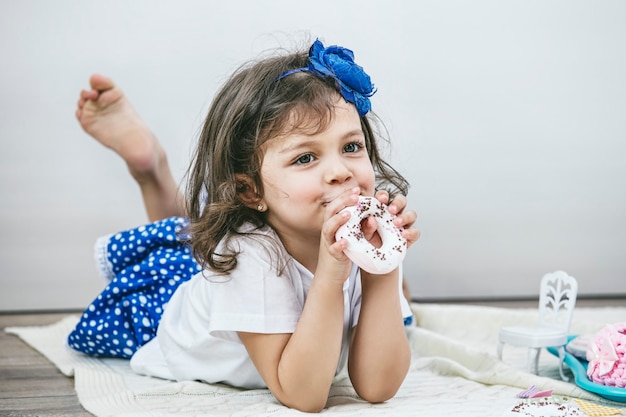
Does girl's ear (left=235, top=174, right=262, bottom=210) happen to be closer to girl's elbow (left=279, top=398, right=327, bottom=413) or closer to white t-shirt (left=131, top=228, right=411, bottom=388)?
white t-shirt (left=131, top=228, right=411, bottom=388)

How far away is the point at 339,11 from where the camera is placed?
7.80 ft

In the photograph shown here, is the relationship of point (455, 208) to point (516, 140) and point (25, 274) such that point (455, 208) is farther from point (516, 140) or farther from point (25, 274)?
point (25, 274)

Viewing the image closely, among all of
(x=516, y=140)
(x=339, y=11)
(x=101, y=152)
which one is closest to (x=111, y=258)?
(x=101, y=152)

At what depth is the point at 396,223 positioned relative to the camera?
109cm

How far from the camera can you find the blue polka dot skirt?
158 centimetres

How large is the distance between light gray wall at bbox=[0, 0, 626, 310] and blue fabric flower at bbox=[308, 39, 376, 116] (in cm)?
111

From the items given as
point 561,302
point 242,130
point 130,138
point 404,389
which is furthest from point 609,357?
point 130,138

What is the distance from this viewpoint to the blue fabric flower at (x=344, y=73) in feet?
3.89

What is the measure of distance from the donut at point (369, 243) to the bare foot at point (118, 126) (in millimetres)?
966

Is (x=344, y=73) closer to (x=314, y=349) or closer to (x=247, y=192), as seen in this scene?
(x=247, y=192)

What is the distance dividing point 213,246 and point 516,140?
4.76 feet

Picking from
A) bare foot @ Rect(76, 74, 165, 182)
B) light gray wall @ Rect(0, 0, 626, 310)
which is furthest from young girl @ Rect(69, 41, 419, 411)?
light gray wall @ Rect(0, 0, 626, 310)

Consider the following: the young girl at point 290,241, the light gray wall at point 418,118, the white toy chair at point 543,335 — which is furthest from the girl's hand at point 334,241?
the light gray wall at point 418,118

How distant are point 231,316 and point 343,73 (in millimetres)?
388
